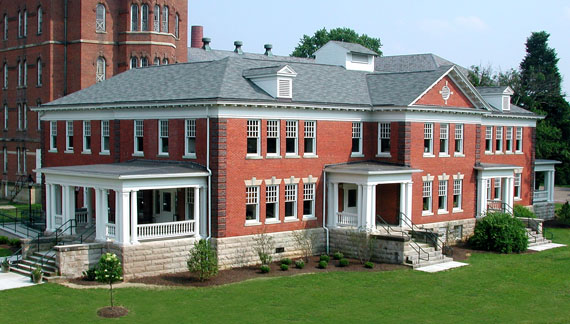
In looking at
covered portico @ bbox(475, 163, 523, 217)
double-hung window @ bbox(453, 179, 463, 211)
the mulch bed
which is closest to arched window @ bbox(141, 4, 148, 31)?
double-hung window @ bbox(453, 179, 463, 211)

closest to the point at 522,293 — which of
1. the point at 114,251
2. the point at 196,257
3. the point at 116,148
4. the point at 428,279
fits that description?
the point at 428,279

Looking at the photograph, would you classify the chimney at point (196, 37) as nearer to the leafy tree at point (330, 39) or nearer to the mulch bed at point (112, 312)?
the leafy tree at point (330, 39)

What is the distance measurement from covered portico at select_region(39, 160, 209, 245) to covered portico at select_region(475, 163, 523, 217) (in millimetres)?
18599

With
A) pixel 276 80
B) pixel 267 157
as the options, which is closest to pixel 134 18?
pixel 276 80

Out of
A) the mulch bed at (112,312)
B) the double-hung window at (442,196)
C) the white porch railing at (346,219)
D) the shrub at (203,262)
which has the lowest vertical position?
the mulch bed at (112,312)

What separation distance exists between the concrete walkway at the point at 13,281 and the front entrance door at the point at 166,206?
8237mm

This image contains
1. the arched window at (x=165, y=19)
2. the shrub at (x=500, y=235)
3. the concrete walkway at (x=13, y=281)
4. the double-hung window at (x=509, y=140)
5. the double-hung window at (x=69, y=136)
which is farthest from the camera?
the arched window at (x=165, y=19)

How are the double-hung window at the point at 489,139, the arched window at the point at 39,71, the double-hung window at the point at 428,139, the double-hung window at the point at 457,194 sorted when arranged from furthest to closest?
the arched window at the point at 39,71
the double-hung window at the point at 489,139
the double-hung window at the point at 457,194
the double-hung window at the point at 428,139

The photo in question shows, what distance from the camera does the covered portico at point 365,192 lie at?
116 feet

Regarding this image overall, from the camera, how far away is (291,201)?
3541 cm

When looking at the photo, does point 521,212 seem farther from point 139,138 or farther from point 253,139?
point 139,138

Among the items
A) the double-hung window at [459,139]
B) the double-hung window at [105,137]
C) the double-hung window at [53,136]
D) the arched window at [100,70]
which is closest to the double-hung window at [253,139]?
the double-hung window at [105,137]

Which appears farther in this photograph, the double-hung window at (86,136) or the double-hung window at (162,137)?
the double-hung window at (86,136)

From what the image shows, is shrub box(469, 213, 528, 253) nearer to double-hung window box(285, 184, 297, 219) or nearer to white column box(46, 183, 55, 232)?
double-hung window box(285, 184, 297, 219)
